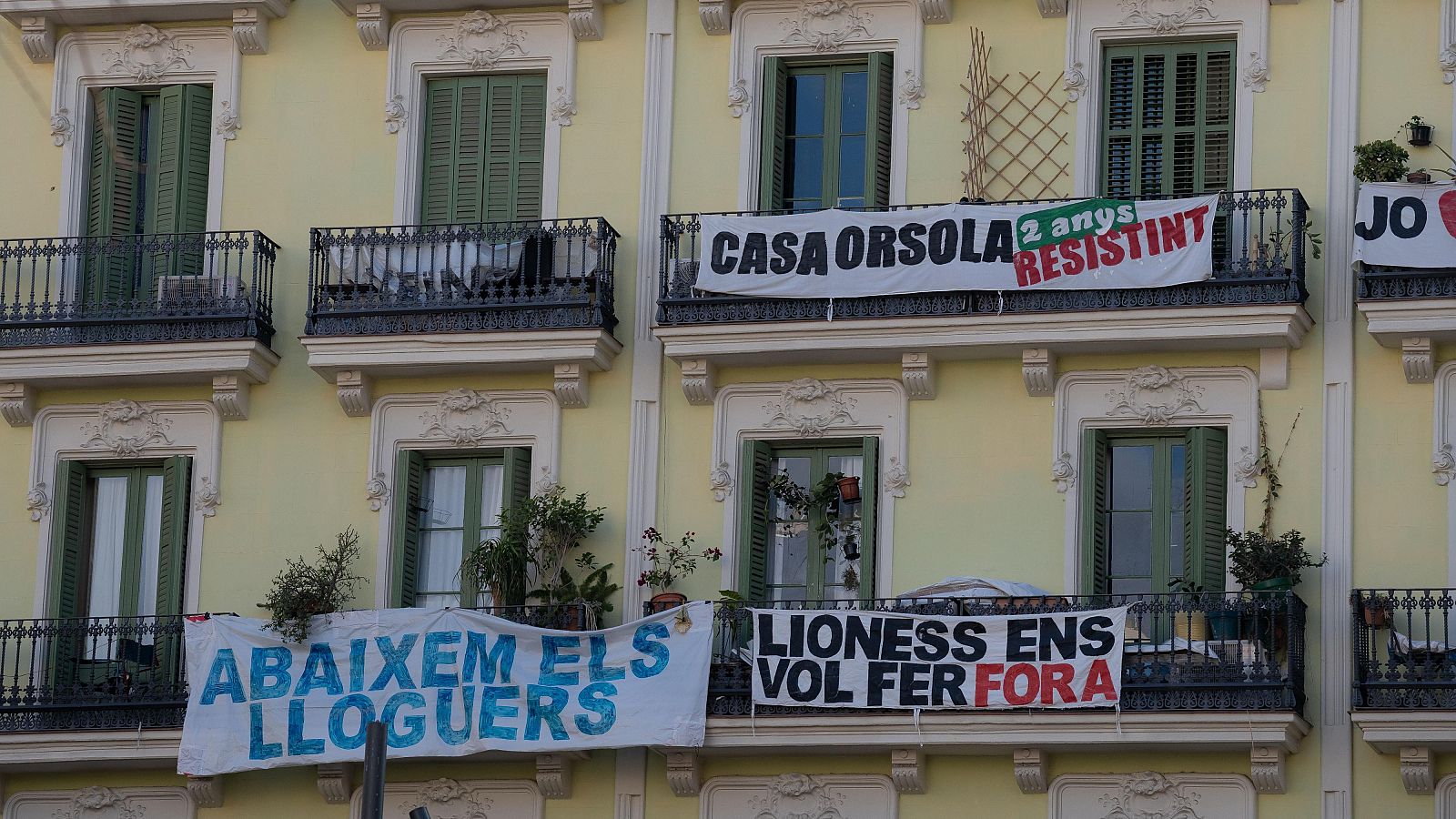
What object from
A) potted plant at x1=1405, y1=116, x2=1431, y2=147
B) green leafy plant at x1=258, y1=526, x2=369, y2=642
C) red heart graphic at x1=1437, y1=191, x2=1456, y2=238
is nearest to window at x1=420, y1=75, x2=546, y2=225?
green leafy plant at x1=258, y1=526, x2=369, y2=642

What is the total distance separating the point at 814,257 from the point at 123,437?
6.77 m

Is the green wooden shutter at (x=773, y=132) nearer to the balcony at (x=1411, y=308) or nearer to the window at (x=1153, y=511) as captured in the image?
the window at (x=1153, y=511)

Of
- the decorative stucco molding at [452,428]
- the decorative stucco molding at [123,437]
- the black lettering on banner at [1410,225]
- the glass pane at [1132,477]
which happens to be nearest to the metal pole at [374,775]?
the decorative stucco molding at [452,428]

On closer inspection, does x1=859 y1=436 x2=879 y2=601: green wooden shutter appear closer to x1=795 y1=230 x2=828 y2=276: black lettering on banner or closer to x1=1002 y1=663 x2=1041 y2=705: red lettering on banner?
x1=795 y1=230 x2=828 y2=276: black lettering on banner

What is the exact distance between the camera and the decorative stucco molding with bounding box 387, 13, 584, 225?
24906 mm

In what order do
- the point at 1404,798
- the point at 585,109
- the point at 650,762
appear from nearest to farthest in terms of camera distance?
the point at 1404,798
the point at 650,762
the point at 585,109

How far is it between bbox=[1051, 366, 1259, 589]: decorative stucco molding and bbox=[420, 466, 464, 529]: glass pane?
5467 millimetres

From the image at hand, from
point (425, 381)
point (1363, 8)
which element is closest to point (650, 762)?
point (425, 381)

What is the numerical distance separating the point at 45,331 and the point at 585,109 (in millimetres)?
5399

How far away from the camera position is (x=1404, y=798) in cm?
2167

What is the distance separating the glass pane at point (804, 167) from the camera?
80.6 feet

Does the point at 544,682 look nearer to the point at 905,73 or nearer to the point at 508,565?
the point at 508,565

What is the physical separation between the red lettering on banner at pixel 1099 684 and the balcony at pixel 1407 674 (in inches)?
76.0

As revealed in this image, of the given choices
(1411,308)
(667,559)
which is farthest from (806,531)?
(1411,308)
